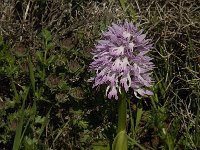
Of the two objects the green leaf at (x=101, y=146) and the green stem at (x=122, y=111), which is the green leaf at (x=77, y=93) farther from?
the green stem at (x=122, y=111)

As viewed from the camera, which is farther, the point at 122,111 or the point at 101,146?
the point at 101,146

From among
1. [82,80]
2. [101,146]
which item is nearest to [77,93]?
[82,80]

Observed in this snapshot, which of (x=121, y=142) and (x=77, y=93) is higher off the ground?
(x=77, y=93)

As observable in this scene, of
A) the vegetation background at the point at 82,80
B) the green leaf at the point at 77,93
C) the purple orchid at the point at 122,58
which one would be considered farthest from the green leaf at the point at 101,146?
the purple orchid at the point at 122,58

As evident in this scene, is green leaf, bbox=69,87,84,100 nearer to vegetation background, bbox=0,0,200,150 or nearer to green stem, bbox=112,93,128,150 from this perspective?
vegetation background, bbox=0,0,200,150

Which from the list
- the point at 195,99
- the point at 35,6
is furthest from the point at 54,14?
the point at 195,99

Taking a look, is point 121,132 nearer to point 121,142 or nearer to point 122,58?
point 121,142
